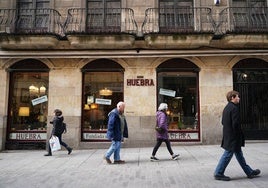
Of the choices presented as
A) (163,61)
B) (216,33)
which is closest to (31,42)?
(163,61)

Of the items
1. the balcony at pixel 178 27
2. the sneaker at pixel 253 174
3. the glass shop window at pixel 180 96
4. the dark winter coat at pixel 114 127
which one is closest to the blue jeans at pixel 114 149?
the dark winter coat at pixel 114 127

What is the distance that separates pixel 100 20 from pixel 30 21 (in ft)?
10.2

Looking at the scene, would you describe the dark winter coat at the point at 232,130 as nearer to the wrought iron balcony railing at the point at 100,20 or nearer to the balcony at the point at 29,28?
the wrought iron balcony railing at the point at 100,20

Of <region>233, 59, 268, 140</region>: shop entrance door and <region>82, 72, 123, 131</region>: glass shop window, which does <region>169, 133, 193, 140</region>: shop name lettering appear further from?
<region>82, 72, 123, 131</region>: glass shop window

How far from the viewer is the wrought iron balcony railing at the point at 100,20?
12398 millimetres

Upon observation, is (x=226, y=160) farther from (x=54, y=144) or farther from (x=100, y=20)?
(x=100, y=20)

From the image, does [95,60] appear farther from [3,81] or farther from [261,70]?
[261,70]

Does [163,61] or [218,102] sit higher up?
[163,61]

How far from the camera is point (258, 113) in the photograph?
12289 mm

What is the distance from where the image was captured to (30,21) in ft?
41.9

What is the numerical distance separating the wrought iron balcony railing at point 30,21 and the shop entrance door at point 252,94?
794cm

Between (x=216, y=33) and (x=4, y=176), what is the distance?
951 cm

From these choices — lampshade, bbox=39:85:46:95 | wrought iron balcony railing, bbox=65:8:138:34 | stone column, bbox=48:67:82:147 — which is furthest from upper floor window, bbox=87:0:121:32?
lampshade, bbox=39:85:46:95

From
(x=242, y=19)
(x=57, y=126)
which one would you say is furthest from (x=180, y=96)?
(x=57, y=126)
